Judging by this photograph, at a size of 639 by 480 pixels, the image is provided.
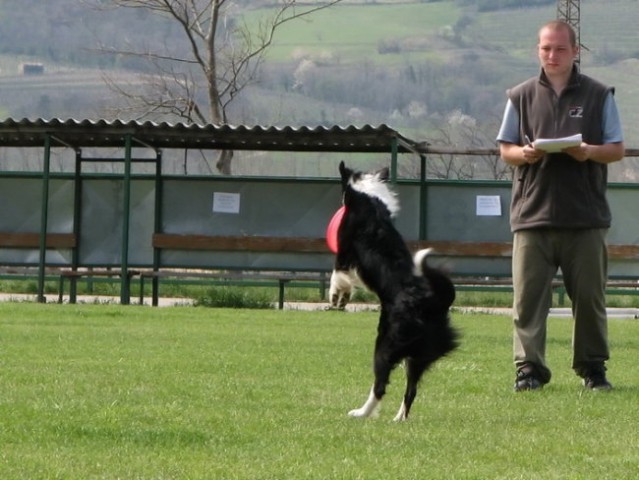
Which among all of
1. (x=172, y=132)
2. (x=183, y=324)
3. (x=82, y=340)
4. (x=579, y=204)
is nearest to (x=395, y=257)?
(x=579, y=204)

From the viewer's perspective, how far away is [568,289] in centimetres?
1055

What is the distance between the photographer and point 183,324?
17.7 meters

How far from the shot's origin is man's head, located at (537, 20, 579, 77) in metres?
10.2

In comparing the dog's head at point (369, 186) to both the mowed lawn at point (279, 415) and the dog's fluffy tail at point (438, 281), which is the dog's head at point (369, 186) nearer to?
the dog's fluffy tail at point (438, 281)

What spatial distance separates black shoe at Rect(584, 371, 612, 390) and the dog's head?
245 cm

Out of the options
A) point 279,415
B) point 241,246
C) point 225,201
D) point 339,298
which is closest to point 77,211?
point 225,201

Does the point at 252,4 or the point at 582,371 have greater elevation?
the point at 252,4

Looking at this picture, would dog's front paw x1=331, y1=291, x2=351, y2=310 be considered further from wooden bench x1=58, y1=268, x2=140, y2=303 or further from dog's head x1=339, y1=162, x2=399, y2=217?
wooden bench x1=58, y1=268, x2=140, y2=303

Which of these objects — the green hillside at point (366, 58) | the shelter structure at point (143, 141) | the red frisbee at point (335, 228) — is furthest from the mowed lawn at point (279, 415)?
the green hillside at point (366, 58)

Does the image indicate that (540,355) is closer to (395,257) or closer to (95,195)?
(395,257)

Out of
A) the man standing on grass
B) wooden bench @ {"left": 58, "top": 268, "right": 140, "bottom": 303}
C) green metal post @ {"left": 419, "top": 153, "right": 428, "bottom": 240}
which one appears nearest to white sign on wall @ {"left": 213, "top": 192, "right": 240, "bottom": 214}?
wooden bench @ {"left": 58, "top": 268, "right": 140, "bottom": 303}

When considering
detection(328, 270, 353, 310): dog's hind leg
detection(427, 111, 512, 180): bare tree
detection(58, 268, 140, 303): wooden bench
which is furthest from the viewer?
detection(427, 111, 512, 180): bare tree

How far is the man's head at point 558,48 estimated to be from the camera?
10.2 meters

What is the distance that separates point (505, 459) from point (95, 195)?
59.0ft
